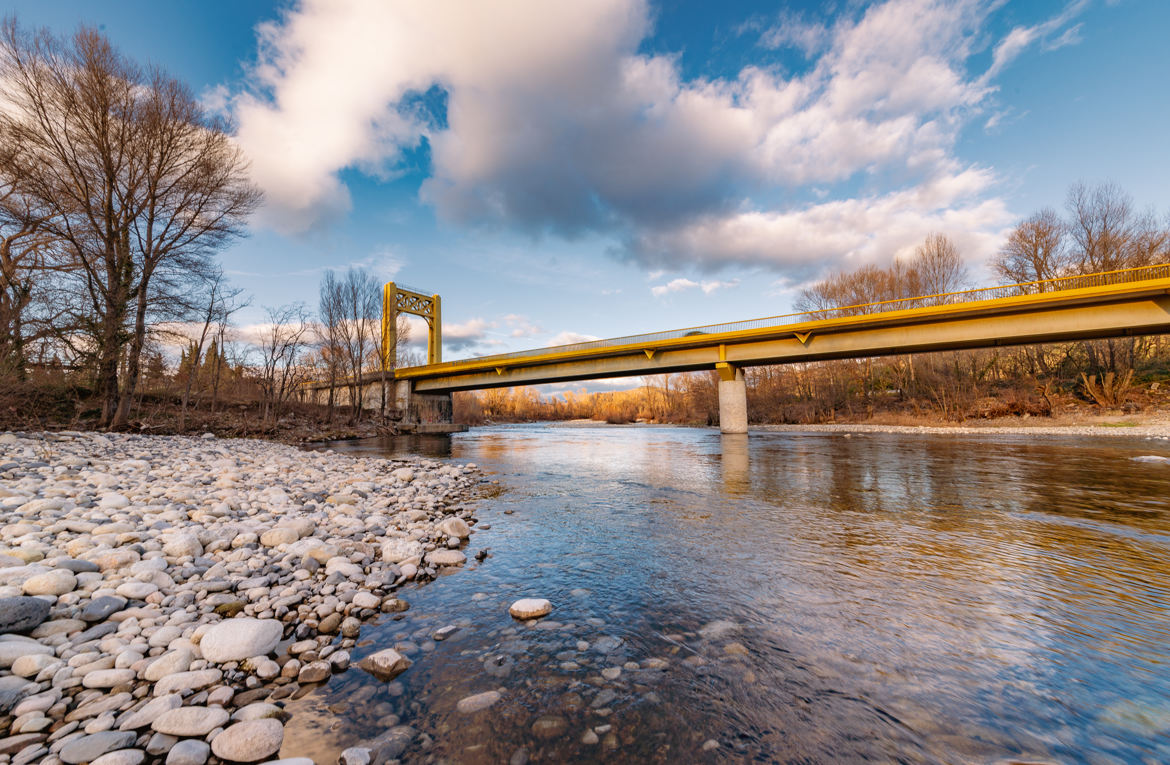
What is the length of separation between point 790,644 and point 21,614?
533 cm

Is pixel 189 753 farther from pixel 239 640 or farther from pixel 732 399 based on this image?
pixel 732 399

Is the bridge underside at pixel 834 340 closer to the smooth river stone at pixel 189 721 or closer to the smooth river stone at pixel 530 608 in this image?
the smooth river stone at pixel 530 608

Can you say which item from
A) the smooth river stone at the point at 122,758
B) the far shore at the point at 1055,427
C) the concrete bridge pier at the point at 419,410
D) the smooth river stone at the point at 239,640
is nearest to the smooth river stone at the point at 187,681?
the smooth river stone at the point at 239,640

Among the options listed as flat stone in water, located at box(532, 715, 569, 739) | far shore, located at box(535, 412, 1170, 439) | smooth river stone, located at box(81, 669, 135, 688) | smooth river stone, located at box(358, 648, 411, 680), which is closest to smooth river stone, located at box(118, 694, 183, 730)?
smooth river stone, located at box(81, 669, 135, 688)

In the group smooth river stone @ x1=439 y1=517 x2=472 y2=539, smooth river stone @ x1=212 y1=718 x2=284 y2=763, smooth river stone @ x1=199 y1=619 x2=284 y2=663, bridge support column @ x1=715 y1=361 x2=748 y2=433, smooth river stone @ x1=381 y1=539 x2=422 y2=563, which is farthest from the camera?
bridge support column @ x1=715 y1=361 x2=748 y2=433

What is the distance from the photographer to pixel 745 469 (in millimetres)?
12672

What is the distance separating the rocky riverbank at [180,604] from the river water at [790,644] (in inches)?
12.9

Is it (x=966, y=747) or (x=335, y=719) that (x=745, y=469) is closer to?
(x=966, y=747)

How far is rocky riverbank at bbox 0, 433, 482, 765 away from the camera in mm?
2195

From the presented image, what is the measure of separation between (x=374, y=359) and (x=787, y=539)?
136 feet

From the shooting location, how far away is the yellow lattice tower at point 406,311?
1631 inches

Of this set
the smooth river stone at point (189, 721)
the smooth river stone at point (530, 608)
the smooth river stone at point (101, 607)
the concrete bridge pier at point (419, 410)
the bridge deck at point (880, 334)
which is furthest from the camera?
the concrete bridge pier at point (419, 410)

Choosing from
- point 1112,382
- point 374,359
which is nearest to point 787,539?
point 1112,382

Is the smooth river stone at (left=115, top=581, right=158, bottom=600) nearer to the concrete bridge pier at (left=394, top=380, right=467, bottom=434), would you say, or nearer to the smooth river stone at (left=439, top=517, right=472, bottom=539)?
the smooth river stone at (left=439, top=517, right=472, bottom=539)
